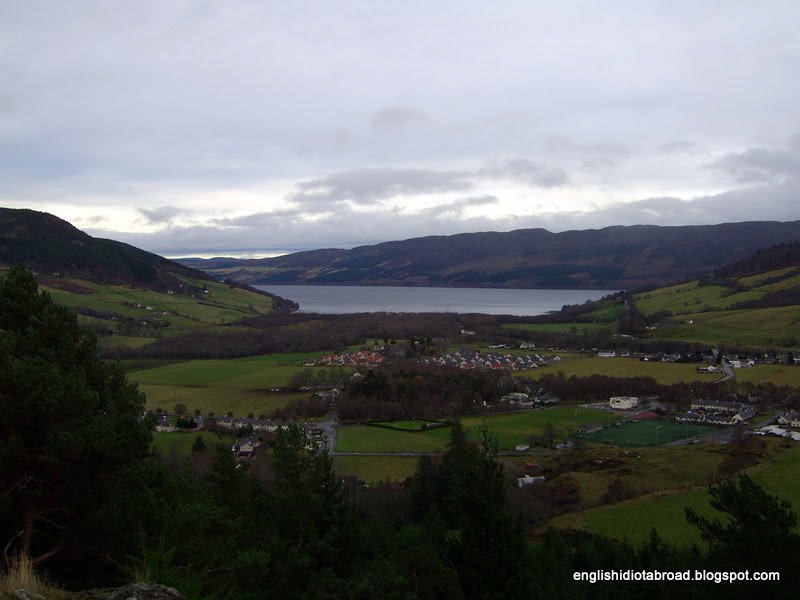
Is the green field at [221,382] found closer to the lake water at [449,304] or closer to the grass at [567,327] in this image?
the grass at [567,327]

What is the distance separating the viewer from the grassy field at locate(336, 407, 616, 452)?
30.2 metres

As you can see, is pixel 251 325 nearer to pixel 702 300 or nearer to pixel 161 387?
pixel 161 387

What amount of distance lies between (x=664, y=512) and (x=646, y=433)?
604 inches

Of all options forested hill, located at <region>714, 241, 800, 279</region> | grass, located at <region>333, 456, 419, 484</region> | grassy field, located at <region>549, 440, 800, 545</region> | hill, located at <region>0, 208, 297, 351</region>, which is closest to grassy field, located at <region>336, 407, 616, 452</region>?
grass, located at <region>333, 456, 419, 484</region>

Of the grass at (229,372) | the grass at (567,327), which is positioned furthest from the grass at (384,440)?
the grass at (567,327)

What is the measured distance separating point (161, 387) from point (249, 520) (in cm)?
3736

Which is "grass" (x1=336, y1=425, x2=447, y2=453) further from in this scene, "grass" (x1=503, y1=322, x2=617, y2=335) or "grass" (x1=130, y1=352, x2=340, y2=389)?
"grass" (x1=503, y1=322, x2=617, y2=335)

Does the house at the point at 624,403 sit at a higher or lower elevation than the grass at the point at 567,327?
lower

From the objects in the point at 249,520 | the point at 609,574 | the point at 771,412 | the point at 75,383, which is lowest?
the point at 771,412

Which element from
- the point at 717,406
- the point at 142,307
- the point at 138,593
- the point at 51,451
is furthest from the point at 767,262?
the point at 138,593

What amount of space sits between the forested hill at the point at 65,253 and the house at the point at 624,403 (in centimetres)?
9150

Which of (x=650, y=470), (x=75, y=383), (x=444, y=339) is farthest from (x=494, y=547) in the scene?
(x=444, y=339)

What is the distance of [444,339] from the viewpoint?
73688mm

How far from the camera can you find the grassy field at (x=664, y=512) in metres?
17.0
